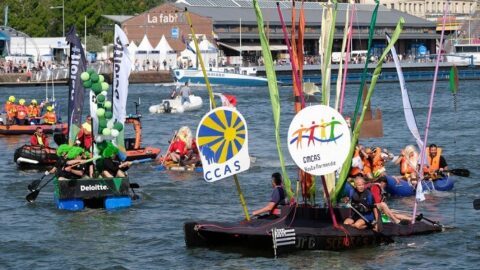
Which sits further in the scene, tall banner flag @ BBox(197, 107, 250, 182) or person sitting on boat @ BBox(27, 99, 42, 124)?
person sitting on boat @ BBox(27, 99, 42, 124)

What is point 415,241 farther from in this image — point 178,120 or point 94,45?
point 94,45

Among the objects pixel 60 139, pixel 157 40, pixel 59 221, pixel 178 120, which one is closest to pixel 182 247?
pixel 59 221

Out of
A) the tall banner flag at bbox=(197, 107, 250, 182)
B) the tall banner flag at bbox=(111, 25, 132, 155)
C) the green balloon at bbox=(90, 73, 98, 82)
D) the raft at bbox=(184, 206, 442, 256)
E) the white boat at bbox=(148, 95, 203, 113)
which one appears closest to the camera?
the tall banner flag at bbox=(197, 107, 250, 182)

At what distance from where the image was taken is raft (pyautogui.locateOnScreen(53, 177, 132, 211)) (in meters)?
29.1

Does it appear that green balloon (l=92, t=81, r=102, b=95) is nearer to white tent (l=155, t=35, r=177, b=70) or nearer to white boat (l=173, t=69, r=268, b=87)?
white boat (l=173, t=69, r=268, b=87)

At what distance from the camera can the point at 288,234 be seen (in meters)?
22.8

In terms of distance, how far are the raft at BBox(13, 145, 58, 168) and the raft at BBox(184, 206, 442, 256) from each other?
15929mm

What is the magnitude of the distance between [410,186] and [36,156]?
43.8 feet

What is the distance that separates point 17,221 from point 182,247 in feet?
19.7

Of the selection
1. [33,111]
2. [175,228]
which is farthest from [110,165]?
[33,111]

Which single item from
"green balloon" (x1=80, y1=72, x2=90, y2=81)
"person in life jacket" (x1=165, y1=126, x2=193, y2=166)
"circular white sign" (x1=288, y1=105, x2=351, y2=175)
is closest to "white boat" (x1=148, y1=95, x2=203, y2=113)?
"person in life jacket" (x1=165, y1=126, x2=193, y2=166)

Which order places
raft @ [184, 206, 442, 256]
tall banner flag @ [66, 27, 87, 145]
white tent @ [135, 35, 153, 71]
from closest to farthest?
raft @ [184, 206, 442, 256]
tall banner flag @ [66, 27, 87, 145]
white tent @ [135, 35, 153, 71]

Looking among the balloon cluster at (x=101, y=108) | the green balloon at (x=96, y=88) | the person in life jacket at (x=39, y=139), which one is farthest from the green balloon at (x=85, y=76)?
the person in life jacket at (x=39, y=139)

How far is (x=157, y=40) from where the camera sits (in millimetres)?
138875
